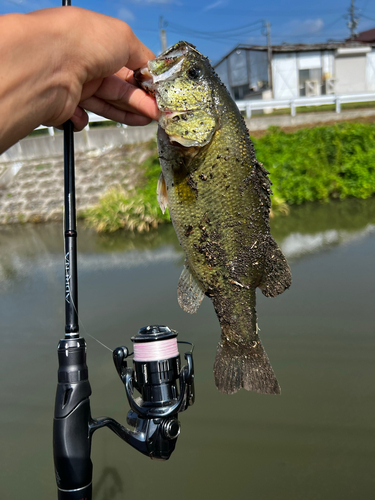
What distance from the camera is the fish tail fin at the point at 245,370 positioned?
1.96m

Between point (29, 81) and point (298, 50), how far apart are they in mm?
24925

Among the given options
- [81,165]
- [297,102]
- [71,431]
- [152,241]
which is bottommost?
[152,241]

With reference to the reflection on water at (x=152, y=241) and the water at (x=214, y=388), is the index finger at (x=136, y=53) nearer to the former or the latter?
the water at (x=214, y=388)

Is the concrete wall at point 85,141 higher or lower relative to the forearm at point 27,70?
higher

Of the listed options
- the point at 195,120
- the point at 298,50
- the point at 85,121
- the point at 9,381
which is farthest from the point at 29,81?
the point at 298,50

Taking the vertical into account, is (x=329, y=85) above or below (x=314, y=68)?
below

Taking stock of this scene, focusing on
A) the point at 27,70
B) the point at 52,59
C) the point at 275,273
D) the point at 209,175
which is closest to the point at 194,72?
the point at 209,175

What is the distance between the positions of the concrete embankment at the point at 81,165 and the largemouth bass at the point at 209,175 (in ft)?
31.1

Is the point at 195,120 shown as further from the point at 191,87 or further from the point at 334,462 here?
the point at 334,462

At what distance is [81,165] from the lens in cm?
1238

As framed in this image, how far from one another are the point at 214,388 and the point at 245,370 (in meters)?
2.31

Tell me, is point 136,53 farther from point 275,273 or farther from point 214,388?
point 214,388

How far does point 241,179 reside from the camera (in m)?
1.69

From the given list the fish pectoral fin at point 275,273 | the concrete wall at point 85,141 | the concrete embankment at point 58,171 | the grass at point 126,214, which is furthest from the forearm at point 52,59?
the concrete wall at point 85,141
